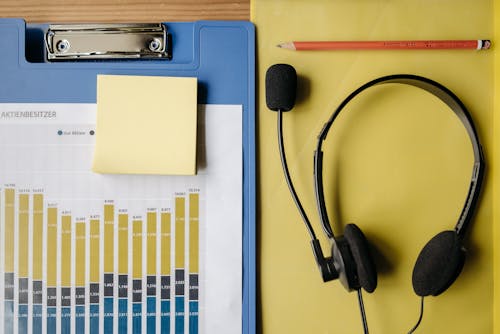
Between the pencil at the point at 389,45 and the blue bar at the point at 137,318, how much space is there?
375 mm

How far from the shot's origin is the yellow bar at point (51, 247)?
0.50 m

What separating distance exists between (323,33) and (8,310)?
0.53m

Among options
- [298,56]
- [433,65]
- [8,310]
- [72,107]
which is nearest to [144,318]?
[8,310]

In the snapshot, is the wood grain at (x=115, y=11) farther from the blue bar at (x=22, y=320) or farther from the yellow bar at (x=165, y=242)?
the blue bar at (x=22, y=320)

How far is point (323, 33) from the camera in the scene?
52 centimetres

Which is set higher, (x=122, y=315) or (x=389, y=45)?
(x=389, y=45)

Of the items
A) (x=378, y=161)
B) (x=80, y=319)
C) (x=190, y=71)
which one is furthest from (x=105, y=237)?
(x=378, y=161)

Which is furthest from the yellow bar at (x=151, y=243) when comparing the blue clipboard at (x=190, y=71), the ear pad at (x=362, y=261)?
the ear pad at (x=362, y=261)

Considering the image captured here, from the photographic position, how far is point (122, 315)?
50 cm

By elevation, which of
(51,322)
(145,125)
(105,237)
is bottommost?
(51,322)

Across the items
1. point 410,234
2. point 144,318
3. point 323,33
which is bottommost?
point 144,318

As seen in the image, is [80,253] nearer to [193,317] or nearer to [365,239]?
[193,317]

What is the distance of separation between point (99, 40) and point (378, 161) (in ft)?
1.26

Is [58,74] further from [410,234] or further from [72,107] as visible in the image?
[410,234]
